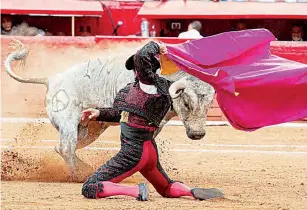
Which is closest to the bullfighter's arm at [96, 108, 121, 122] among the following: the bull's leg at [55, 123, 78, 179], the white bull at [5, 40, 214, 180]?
the white bull at [5, 40, 214, 180]

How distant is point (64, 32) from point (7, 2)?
105cm

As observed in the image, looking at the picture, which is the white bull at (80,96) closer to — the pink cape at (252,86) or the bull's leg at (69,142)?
the bull's leg at (69,142)

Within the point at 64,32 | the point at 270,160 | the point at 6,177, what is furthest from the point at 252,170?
the point at 64,32

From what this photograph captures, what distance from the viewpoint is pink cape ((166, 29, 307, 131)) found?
22.5 ft

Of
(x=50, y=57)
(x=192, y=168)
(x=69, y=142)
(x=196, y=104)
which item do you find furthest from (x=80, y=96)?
(x=50, y=57)

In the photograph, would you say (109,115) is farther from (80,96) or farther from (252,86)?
(80,96)

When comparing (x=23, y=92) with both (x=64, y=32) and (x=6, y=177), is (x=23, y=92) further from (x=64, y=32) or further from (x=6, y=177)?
(x=6, y=177)

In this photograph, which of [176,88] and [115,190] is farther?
[176,88]

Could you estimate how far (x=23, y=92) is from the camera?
43.3 feet

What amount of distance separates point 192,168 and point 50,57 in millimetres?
4275

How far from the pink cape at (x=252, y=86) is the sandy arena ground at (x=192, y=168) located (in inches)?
24.6

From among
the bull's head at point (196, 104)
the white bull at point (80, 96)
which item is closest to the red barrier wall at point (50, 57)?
the white bull at point (80, 96)

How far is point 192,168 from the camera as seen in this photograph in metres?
9.24

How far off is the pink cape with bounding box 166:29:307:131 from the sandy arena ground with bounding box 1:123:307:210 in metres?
0.63
